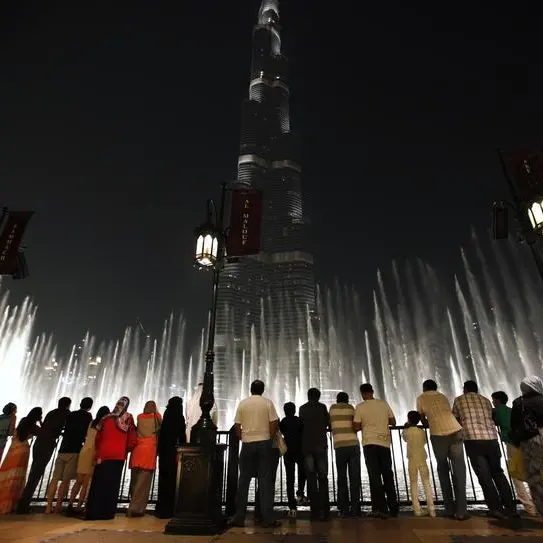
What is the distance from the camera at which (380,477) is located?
20.5 ft

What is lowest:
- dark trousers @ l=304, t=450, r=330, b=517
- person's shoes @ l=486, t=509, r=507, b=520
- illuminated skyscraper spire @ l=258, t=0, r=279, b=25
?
person's shoes @ l=486, t=509, r=507, b=520

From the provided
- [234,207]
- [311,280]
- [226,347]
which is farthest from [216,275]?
[311,280]

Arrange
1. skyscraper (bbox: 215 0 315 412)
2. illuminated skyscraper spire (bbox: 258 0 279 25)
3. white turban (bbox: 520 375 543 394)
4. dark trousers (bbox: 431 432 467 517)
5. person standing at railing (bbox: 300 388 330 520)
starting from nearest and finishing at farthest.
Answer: white turban (bbox: 520 375 543 394) → dark trousers (bbox: 431 432 467 517) → person standing at railing (bbox: 300 388 330 520) → skyscraper (bbox: 215 0 315 412) → illuminated skyscraper spire (bbox: 258 0 279 25)

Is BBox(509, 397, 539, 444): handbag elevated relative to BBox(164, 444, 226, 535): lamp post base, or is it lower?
elevated

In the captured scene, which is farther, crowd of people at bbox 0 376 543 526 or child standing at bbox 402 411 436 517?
child standing at bbox 402 411 436 517

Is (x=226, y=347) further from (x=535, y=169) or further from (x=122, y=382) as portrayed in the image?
(x=535, y=169)

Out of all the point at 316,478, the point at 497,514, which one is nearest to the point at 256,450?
the point at 316,478

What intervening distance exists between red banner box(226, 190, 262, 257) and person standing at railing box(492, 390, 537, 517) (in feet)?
19.2

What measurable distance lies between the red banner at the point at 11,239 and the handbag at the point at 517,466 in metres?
15.5

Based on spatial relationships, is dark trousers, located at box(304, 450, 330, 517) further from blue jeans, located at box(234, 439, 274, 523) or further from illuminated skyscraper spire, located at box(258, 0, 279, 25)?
illuminated skyscraper spire, located at box(258, 0, 279, 25)

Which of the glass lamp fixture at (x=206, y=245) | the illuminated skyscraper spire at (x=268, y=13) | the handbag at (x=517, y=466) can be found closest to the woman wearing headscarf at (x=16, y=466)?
the glass lamp fixture at (x=206, y=245)

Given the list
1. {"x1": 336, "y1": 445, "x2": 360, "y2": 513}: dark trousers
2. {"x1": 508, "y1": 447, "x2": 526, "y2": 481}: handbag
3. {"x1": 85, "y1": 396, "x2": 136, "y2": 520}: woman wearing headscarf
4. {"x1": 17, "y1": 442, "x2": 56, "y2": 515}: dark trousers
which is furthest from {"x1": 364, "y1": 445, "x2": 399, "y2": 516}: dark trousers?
{"x1": 17, "y1": 442, "x2": 56, "y2": 515}: dark trousers

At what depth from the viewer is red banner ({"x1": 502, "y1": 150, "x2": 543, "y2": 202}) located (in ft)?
29.1

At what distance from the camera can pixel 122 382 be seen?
47.2 m
